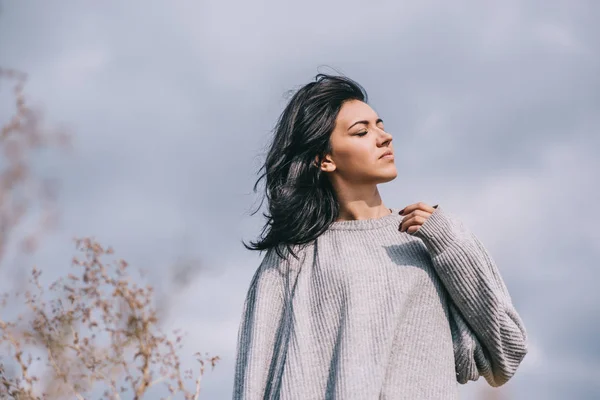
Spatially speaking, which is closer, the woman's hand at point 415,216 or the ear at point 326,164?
the woman's hand at point 415,216

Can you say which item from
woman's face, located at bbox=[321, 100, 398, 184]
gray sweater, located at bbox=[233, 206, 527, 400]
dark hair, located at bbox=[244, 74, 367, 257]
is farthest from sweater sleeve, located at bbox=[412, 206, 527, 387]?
dark hair, located at bbox=[244, 74, 367, 257]

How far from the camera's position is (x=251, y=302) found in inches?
109

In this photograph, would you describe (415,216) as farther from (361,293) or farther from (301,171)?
(301,171)

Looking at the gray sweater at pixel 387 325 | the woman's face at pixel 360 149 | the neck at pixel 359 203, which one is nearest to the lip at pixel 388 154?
the woman's face at pixel 360 149

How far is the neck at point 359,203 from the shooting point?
283 centimetres

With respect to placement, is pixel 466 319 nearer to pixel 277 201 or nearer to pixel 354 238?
pixel 354 238

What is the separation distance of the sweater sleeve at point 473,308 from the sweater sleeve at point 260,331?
53 centimetres

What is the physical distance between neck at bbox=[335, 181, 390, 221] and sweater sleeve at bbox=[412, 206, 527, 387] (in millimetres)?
300

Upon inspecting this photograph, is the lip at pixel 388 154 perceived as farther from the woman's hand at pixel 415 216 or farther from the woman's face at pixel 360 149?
the woman's hand at pixel 415 216

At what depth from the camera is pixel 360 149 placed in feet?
9.09

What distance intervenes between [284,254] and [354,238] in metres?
0.25

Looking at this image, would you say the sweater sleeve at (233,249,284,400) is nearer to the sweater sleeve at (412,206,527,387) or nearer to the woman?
the woman

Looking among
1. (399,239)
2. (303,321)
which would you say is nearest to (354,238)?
(399,239)

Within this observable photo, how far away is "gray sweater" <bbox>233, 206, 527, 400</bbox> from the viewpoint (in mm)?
2449
